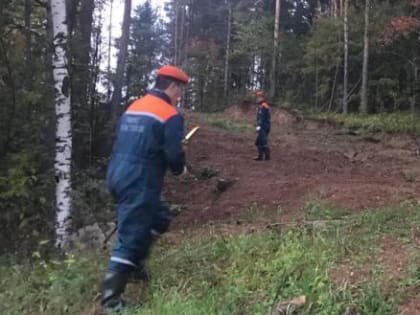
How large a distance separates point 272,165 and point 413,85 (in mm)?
19340

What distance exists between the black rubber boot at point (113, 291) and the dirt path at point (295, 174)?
2.97 m

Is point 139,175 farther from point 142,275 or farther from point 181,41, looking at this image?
point 181,41

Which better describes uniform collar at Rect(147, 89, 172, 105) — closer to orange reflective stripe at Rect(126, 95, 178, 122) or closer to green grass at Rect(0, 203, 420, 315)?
orange reflective stripe at Rect(126, 95, 178, 122)

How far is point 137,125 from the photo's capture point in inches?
210

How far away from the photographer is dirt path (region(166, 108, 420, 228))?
29.4ft

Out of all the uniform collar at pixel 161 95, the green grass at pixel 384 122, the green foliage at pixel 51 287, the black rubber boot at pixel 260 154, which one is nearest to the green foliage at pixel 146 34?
the green grass at pixel 384 122

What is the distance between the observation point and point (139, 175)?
525 cm

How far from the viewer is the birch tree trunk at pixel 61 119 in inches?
307

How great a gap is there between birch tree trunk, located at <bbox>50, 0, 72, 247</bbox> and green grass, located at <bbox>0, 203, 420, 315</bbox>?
941mm

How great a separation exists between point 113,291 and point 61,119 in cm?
330

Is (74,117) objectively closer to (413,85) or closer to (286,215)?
(286,215)

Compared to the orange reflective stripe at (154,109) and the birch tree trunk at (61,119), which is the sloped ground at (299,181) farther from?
the orange reflective stripe at (154,109)

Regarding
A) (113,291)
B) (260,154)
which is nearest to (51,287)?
(113,291)

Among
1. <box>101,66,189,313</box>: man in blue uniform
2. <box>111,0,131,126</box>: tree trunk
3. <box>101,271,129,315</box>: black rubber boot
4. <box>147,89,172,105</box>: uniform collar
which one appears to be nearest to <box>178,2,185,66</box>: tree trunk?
<box>111,0,131,126</box>: tree trunk
